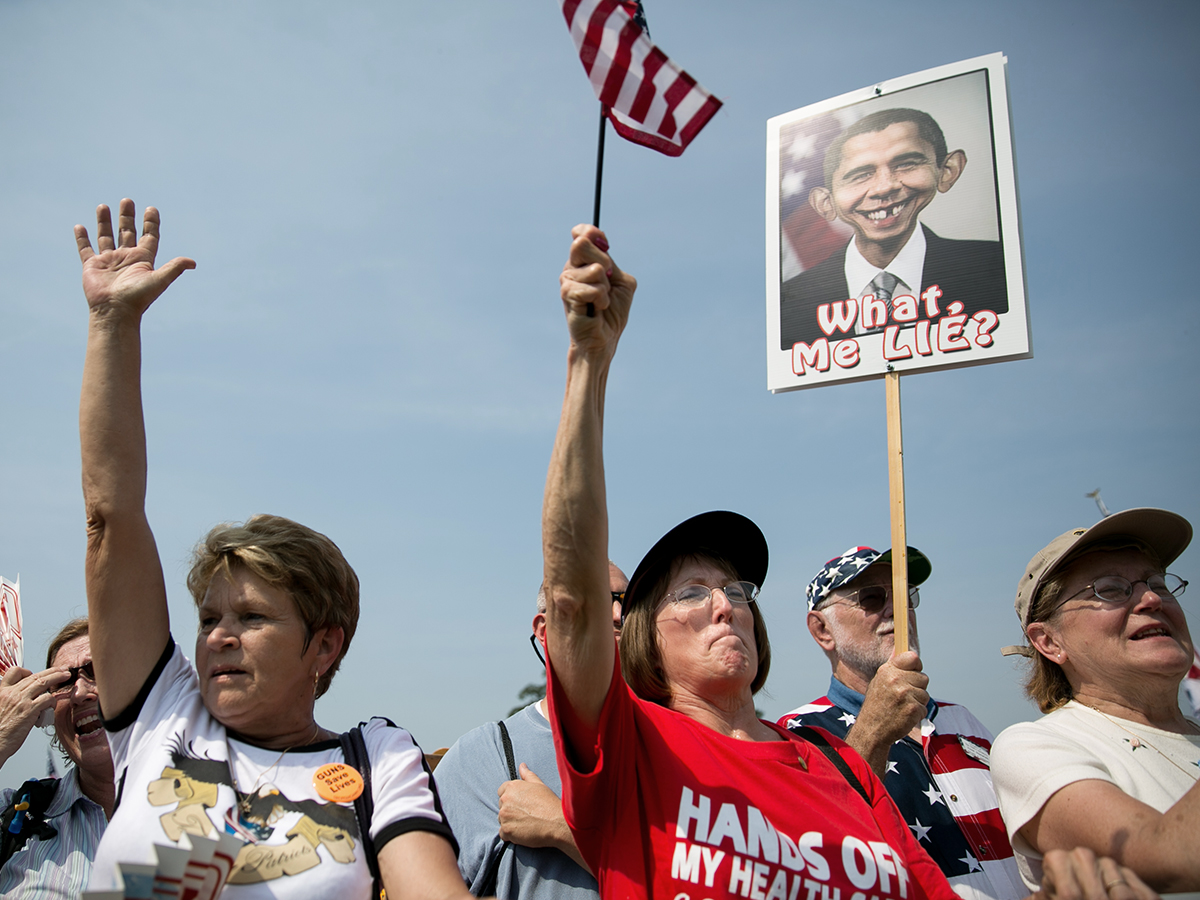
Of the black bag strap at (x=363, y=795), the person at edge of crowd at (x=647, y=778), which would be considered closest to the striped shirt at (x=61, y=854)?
the black bag strap at (x=363, y=795)

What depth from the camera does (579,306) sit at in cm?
225

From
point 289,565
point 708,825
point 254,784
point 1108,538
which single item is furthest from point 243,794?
point 1108,538

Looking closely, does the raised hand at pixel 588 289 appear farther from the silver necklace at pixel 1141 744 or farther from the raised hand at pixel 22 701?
the raised hand at pixel 22 701

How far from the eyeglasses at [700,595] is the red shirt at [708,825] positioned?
1.62 feet

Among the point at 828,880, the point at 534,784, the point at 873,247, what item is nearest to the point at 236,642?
the point at 534,784

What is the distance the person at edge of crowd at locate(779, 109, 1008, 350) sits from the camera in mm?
3986

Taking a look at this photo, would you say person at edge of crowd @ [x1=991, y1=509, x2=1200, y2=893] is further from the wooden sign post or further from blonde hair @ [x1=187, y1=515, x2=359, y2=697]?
blonde hair @ [x1=187, y1=515, x2=359, y2=697]

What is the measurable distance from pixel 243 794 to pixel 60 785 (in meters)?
1.80

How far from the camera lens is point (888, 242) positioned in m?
4.17

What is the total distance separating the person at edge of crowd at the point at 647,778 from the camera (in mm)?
2207

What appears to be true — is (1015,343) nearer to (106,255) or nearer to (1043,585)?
(1043,585)

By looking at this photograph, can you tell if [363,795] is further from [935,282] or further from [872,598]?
[935,282]

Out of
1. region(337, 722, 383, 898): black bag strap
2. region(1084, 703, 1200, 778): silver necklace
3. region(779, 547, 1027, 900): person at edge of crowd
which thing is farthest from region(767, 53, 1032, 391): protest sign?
region(337, 722, 383, 898): black bag strap

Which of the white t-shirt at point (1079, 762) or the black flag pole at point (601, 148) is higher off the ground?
the black flag pole at point (601, 148)
